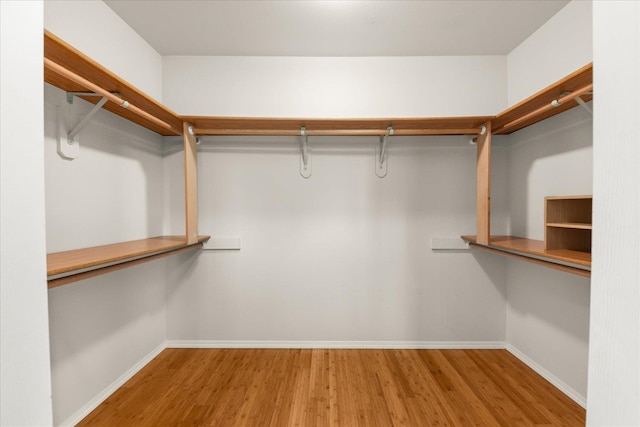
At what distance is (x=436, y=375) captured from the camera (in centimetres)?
224

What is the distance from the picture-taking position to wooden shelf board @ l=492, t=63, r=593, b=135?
153cm

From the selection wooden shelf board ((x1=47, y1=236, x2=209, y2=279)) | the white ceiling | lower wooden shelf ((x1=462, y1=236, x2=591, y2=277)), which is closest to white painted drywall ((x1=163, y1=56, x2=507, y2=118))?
the white ceiling

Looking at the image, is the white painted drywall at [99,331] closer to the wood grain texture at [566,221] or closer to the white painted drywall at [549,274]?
the wood grain texture at [566,221]

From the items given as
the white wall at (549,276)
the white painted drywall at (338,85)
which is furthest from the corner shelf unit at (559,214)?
the white painted drywall at (338,85)

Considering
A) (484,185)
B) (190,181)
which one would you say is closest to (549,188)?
(484,185)

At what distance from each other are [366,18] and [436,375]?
281 cm

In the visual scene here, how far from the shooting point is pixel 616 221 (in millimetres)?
645

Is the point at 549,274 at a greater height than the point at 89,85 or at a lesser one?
lesser

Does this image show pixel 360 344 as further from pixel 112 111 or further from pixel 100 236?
pixel 112 111

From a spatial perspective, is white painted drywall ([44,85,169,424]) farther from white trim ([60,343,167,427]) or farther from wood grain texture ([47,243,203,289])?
wood grain texture ([47,243,203,289])

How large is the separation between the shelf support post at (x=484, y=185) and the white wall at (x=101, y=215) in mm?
2859

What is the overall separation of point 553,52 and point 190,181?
301 cm

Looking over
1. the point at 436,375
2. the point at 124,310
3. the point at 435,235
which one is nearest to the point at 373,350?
the point at 436,375

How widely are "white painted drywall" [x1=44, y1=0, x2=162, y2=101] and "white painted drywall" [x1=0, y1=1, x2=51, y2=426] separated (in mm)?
1400
